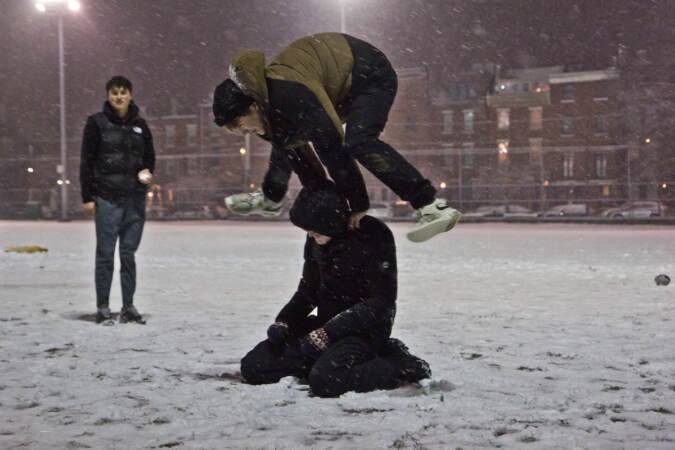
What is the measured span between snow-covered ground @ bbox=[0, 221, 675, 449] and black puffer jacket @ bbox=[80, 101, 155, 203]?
1.15 meters

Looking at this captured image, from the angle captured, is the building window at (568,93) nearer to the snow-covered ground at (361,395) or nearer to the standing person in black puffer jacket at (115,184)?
the snow-covered ground at (361,395)

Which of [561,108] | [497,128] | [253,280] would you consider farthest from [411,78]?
[253,280]

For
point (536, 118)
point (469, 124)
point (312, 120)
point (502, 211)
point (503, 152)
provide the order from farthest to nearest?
1. point (469, 124)
2. point (536, 118)
3. point (503, 152)
4. point (502, 211)
5. point (312, 120)

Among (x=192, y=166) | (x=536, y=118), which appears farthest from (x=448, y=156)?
(x=192, y=166)

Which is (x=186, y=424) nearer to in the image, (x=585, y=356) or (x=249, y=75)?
(x=249, y=75)

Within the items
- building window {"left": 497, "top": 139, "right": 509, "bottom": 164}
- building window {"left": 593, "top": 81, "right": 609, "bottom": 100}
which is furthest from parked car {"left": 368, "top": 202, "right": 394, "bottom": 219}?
building window {"left": 593, "top": 81, "right": 609, "bottom": 100}

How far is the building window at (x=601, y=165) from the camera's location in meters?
53.8

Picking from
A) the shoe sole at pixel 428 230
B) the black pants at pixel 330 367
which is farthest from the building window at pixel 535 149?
the shoe sole at pixel 428 230

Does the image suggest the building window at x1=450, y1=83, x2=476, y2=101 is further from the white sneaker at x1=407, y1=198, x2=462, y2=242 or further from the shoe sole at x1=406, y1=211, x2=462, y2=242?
the shoe sole at x1=406, y1=211, x2=462, y2=242

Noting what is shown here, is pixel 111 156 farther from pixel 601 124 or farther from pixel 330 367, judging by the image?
pixel 601 124

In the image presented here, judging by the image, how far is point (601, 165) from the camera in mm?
53938

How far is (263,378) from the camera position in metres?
4.08

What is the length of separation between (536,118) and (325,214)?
55.1m

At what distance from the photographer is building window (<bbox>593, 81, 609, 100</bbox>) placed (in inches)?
2144
